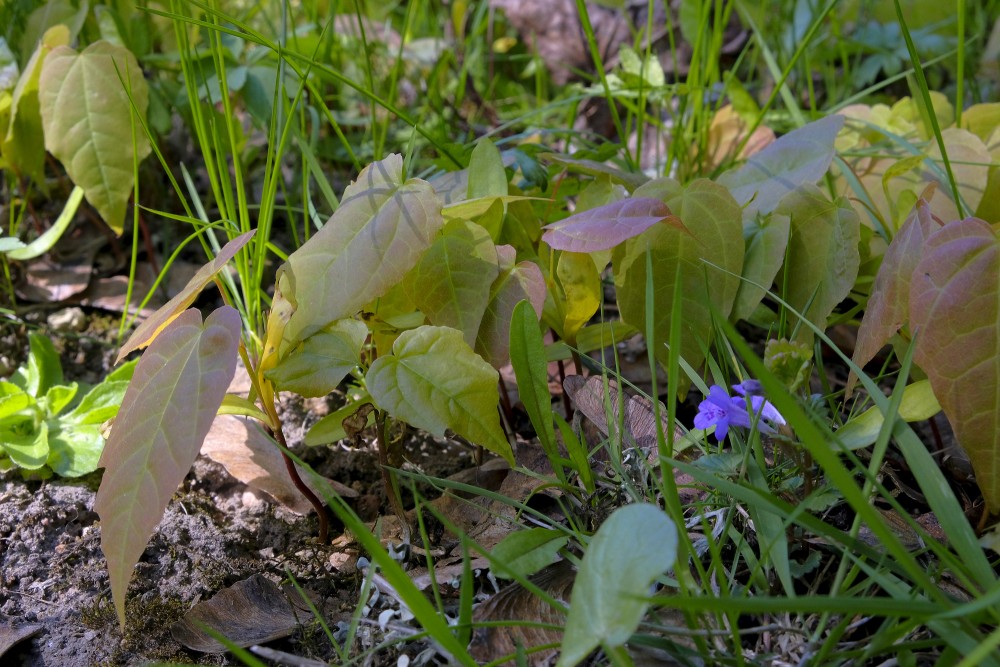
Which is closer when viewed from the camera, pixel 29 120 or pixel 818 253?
pixel 818 253

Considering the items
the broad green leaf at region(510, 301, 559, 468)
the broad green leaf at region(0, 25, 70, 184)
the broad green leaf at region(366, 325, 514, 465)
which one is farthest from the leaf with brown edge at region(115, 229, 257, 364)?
the broad green leaf at region(0, 25, 70, 184)

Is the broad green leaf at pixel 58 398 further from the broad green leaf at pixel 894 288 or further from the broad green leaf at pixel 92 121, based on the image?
the broad green leaf at pixel 894 288

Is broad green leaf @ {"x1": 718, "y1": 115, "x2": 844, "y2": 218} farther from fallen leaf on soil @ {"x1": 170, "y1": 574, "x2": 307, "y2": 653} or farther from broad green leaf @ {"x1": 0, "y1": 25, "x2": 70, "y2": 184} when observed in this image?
broad green leaf @ {"x1": 0, "y1": 25, "x2": 70, "y2": 184}

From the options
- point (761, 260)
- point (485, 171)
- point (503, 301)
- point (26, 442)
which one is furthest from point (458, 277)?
point (26, 442)

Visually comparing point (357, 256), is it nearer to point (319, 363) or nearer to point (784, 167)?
point (319, 363)

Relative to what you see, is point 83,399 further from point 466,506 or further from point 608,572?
point 608,572

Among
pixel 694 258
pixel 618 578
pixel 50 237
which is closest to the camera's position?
pixel 618 578

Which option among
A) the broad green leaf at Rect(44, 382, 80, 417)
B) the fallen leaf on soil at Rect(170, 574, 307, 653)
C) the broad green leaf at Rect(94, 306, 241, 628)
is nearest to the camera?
the broad green leaf at Rect(94, 306, 241, 628)

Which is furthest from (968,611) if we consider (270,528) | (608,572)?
(270,528)
